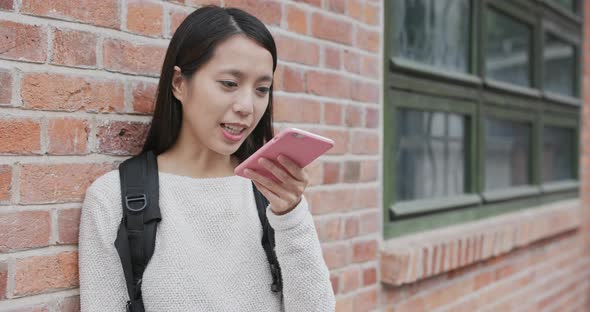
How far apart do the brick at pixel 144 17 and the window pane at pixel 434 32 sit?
1.37 meters

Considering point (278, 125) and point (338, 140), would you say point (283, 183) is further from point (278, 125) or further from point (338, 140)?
point (338, 140)

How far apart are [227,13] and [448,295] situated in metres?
2.07

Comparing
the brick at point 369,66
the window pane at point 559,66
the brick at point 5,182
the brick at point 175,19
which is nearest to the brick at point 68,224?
the brick at point 5,182

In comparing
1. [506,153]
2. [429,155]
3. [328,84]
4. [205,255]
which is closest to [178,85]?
[205,255]

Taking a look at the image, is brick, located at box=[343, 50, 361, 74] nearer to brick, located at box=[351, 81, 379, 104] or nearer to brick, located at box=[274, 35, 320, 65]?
brick, located at box=[351, 81, 379, 104]

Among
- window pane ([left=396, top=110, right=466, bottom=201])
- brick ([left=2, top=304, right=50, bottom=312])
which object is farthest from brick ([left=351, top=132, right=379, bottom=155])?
brick ([left=2, top=304, right=50, bottom=312])

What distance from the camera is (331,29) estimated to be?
214 cm

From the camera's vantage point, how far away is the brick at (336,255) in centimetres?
212

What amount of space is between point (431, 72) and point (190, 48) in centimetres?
172

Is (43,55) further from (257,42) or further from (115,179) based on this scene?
(257,42)

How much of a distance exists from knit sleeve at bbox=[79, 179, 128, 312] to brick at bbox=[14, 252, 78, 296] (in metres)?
0.08

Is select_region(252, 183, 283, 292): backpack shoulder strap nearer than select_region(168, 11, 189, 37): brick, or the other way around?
select_region(252, 183, 283, 292): backpack shoulder strap

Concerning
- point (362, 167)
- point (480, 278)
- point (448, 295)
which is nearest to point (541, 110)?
point (480, 278)

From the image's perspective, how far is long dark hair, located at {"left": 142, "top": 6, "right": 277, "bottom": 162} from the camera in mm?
1349
